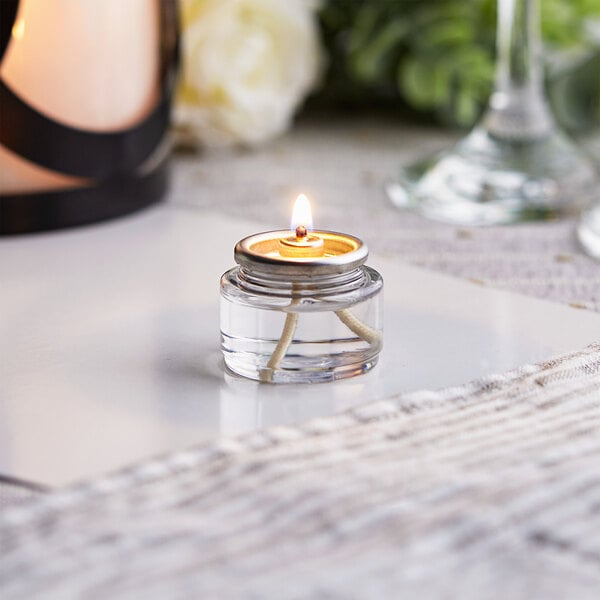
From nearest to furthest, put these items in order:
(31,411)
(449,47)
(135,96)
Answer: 1. (31,411)
2. (135,96)
3. (449,47)

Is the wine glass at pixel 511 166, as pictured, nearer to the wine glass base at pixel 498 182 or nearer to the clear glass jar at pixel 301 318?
the wine glass base at pixel 498 182

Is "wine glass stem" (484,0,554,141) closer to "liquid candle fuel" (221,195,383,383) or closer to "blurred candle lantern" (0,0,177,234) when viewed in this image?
"blurred candle lantern" (0,0,177,234)

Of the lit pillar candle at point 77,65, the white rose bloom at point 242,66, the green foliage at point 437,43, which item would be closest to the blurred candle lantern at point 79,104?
the lit pillar candle at point 77,65

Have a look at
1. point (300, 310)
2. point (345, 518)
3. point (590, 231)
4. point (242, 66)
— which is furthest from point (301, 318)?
point (242, 66)

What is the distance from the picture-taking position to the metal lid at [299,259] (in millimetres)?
416

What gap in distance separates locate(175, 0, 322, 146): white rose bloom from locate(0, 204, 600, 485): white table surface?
0.71 ft

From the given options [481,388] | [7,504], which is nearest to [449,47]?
[481,388]

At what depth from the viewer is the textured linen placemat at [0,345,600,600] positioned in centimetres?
30

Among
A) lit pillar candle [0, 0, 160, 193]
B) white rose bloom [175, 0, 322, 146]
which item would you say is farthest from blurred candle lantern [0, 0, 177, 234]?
white rose bloom [175, 0, 322, 146]

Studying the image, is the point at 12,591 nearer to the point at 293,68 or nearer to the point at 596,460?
the point at 596,460

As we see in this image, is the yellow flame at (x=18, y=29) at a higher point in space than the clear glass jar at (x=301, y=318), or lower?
higher

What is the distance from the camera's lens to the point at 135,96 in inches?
27.7

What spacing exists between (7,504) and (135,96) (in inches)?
16.0

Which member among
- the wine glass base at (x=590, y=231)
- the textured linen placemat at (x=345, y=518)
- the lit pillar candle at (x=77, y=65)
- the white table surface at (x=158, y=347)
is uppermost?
the lit pillar candle at (x=77, y=65)
